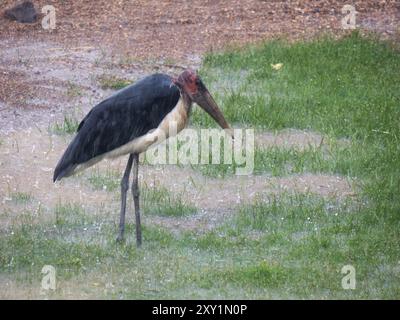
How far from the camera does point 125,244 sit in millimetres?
7191

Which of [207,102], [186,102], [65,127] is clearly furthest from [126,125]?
[65,127]

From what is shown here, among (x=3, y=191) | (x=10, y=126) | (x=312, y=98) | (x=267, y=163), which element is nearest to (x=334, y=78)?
(x=312, y=98)

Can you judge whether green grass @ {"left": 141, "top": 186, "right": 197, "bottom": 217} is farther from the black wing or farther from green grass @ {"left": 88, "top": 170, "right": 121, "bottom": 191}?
the black wing

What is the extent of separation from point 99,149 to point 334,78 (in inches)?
160

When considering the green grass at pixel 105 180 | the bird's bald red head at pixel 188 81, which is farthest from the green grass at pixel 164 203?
the bird's bald red head at pixel 188 81

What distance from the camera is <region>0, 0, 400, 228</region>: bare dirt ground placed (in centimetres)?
820

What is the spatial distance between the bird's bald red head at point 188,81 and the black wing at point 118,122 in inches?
6.7

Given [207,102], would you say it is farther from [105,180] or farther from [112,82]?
[112,82]

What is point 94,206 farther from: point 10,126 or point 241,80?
point 241,80

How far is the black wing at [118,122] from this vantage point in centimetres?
712

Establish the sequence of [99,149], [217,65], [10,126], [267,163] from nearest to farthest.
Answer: [99,149]
[267,163]
[10,126]
[217,65]

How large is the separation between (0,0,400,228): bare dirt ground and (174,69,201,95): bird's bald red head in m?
0.99

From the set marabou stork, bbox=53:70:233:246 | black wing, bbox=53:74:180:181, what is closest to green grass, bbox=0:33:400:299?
marabou stork, bbox=53:70:233:246

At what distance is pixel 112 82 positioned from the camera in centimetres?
1032
